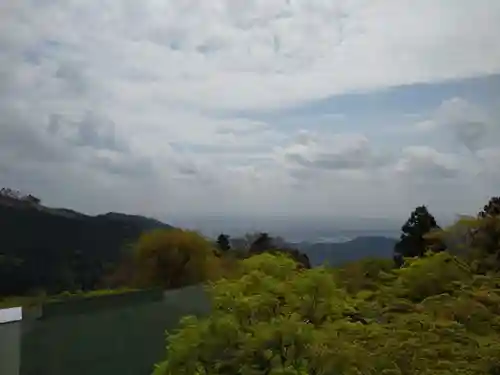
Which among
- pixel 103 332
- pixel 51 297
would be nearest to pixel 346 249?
pixel 103 332

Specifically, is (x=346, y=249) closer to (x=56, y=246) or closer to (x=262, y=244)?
(x=262, y=244)

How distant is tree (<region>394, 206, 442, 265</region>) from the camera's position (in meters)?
2.03

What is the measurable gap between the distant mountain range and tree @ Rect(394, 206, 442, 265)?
0.11ft

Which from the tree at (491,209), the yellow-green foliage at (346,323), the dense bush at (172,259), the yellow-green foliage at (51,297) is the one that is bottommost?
the yellow-green foliage at (346,323)

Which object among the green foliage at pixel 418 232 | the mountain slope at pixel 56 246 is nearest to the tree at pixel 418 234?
the green foliage at pixel 418 232

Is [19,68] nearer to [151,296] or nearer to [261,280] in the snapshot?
[151,296]

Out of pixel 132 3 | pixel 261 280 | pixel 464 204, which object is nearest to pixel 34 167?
pixel 132 3

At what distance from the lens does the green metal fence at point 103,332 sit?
5.97ft

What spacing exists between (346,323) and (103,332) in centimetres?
67

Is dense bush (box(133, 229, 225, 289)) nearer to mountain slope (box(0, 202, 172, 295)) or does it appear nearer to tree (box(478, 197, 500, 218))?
mountain slope (box(0, 202, 172, 295))

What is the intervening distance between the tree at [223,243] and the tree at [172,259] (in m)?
0.03

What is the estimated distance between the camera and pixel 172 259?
1.92 meters

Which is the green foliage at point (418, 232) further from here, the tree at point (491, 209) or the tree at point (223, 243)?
the tree at point (223, 243)

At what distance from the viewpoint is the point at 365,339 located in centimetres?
193
